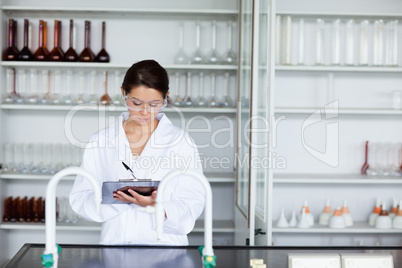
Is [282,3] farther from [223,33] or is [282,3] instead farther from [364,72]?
[364,72]

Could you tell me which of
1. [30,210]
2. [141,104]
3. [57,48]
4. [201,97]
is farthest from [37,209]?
[141,104]

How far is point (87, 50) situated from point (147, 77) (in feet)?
5.27

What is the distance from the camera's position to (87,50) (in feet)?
11.1

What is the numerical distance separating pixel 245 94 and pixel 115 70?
0.96 m

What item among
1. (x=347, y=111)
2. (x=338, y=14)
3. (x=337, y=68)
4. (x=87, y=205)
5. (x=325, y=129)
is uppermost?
(x=338, y=14)

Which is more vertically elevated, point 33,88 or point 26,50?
point 26,50

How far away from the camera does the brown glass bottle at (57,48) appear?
3.36 metres

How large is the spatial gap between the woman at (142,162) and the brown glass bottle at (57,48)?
59.5 inches

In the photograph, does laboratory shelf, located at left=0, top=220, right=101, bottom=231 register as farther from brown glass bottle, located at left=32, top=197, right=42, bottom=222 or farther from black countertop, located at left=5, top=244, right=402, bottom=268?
black countertop, located at left=5, top=244, right=402, bottom=268

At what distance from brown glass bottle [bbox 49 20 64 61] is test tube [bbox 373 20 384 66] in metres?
2.02

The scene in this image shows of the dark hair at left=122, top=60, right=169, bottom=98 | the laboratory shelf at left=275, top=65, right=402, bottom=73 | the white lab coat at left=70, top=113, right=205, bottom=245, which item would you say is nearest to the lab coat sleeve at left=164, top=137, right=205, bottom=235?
the white lab coat at left=70, top=113, right=205, bottom=245

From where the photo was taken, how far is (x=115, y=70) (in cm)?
343

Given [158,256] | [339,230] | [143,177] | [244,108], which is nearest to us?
[158,256]

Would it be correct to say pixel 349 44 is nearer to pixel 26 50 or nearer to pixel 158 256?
pixel 26 50
